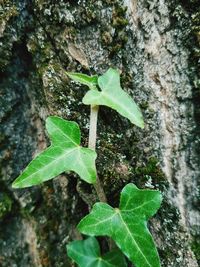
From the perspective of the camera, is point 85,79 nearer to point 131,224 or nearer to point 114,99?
point 114,99

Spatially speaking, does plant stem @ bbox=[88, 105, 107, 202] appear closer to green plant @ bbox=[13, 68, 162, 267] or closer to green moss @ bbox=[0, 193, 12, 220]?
green plant @ bbox=[13, 68, 162, 267]

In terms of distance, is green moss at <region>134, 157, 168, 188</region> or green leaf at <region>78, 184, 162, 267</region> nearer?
green leaf at <region>78, 184, 162, 267</region>

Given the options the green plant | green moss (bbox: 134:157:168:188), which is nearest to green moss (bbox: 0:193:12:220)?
the green plant

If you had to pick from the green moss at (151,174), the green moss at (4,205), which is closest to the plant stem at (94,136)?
the green moss at (151,174)

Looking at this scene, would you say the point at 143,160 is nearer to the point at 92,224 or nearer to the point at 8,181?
the point at 92,224

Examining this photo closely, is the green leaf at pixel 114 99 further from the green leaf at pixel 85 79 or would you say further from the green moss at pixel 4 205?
the green moss at pixel 4 205

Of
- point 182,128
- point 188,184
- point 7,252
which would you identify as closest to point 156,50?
point 182,128
